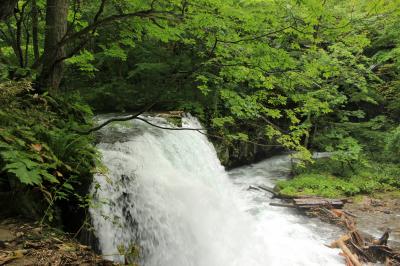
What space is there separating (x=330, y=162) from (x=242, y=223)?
730 cm

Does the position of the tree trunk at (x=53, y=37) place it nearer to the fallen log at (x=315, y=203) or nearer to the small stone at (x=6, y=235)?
the small stone at (x=6, y=235)

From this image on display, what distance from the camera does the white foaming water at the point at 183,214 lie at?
5.46 metres

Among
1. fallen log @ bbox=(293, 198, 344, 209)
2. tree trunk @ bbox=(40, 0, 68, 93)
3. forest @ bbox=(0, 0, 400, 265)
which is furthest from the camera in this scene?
fallen log @ bbox=(293, 198, 344, 209)

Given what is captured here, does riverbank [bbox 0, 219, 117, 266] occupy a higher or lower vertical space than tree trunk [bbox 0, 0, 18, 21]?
lower

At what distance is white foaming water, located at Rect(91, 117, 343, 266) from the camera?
5.46 meters

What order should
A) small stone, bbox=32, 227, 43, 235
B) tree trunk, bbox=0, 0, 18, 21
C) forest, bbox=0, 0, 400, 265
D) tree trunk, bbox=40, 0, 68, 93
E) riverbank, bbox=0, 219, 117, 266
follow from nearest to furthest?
riverbank, bbox=0, 219, 117, 266
tree trunk, bbox=0, 0, 18, 21
small stone, bbox=32, 227, 43, 235
forest, bbox=0, 0, 400, 265
tree trunk, bbox=40, 0, 68, 93

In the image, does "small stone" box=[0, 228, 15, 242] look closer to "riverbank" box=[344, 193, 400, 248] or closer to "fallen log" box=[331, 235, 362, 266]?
"fallen log" box=[331, 235, 362, 266]

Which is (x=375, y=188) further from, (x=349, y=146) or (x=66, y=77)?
(x=66, y=77)

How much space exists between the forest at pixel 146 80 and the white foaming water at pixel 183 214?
2.48 feet

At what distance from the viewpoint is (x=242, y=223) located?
849 centimetres

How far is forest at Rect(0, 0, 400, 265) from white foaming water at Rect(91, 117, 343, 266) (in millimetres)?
755

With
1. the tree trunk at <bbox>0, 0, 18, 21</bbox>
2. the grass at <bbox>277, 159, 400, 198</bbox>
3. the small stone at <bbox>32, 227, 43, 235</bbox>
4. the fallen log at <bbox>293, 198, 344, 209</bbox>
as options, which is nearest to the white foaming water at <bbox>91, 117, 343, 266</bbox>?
the fallen log at <bbox>293, 198, 344, 209</bbox>

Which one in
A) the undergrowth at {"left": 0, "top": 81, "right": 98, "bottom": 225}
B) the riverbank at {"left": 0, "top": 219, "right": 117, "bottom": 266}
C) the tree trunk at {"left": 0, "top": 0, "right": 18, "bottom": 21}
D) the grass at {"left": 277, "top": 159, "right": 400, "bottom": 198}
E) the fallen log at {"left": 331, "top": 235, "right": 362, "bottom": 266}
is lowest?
the fallen log at {"left": 331, "top": 235, "right": 362, "bottom": 266}

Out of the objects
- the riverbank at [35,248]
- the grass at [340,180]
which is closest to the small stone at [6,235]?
the riverbank at [35,248]
